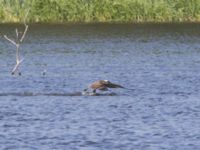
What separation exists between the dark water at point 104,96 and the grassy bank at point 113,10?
454 cm

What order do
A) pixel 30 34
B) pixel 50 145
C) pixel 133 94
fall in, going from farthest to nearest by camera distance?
pixel 30 34 < pixel 133 94 < pixel 50 145

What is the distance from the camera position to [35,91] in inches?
1277

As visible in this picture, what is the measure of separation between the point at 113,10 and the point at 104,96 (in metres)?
31.4

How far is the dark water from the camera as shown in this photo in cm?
2348

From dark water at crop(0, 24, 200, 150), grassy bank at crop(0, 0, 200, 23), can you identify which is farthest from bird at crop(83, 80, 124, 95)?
grassy bank at crop(0, 0, 200, 23)

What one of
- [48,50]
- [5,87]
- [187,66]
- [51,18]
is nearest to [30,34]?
[51,18]

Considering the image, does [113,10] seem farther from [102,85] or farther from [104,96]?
[102,85]

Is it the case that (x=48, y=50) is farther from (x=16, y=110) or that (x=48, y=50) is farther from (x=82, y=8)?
(x=16, y=110)

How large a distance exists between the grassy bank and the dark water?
4.54 m

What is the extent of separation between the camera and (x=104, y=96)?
30969mm

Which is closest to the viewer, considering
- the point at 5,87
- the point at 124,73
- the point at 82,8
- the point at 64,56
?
the point at 5,87

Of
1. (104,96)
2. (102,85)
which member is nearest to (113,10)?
(104,96)

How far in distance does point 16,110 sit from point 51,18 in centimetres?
3475

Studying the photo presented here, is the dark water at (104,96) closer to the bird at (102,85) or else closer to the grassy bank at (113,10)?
the bird at (102,85)
